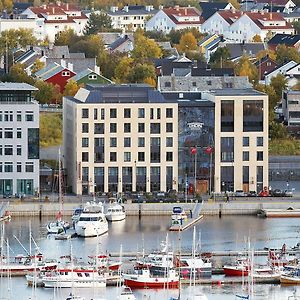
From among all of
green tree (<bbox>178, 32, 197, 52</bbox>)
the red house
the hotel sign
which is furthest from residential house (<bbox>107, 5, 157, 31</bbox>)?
the hotel sign

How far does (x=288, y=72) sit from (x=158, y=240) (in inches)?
812

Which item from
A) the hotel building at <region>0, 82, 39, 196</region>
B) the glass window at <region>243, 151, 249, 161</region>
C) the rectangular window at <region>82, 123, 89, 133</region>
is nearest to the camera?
the hotel building at <region>0, 82, 39, 196</region>

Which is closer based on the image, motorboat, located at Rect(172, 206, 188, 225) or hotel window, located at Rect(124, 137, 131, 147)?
motorboat, located at Rect(172, 206, 188, 225)

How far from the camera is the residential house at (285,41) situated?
6822 cm

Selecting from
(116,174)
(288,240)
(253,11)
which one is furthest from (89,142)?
(253,11)

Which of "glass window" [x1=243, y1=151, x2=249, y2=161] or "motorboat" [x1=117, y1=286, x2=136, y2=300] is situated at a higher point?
"glass window" [x1=243, y1=151, x2=249, y2=161]

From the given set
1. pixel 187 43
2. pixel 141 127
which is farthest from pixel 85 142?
pixel 187 43

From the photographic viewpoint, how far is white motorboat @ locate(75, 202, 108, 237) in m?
41.3

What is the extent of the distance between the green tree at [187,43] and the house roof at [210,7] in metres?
8.61

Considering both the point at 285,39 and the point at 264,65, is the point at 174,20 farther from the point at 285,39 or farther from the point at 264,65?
the point at 264,65

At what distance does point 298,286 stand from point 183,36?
113ft

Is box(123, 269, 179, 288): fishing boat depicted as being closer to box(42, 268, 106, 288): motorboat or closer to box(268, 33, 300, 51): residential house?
box(42, 268, 106, 288): motorboat

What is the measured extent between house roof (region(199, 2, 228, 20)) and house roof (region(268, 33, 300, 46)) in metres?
8.22

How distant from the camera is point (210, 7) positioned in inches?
3214
